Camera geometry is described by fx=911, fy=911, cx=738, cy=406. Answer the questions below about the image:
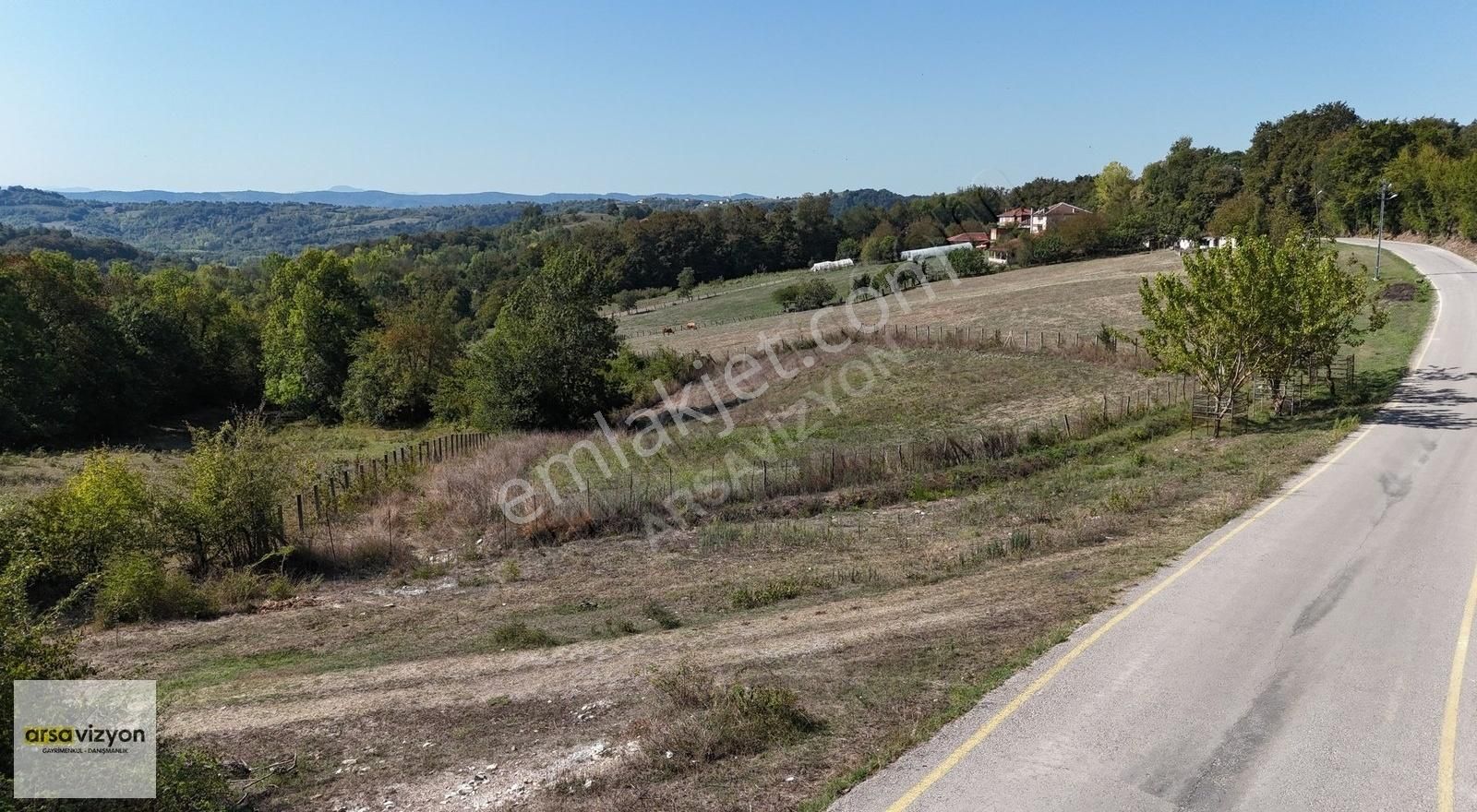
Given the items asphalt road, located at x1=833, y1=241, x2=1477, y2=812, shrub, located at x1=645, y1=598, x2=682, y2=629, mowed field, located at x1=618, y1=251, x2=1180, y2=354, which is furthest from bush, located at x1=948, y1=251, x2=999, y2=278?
shrub, located at x1=645, y1=598, x2=682, y2=629

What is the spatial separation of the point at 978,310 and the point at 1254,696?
60.3 metres

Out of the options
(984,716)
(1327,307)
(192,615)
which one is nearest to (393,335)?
(192,615)

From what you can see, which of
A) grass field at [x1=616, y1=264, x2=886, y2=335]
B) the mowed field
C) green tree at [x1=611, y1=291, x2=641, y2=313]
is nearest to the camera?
the mowed field

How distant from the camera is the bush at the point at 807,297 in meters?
85.2

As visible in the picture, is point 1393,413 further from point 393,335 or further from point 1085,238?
point 1085,238

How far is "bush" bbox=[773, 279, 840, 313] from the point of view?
8525cm

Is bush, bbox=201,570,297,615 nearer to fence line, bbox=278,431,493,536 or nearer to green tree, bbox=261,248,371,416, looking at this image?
fence line, bbox=278,431,493,536

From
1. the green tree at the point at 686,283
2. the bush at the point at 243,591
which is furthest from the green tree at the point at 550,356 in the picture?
the green tree at the point at 686,283

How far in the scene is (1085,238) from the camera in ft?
323

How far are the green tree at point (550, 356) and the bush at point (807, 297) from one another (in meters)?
41.7

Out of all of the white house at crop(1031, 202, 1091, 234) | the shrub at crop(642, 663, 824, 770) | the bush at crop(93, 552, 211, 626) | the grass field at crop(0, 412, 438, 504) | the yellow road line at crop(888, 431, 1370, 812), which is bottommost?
the grass field at crop(0, 412, 438, 504)

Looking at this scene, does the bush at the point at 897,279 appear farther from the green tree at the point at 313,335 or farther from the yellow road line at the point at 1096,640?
the yellow road line at the point at 1096,640

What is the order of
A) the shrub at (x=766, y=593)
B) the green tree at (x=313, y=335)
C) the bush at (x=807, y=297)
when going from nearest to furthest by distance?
the shrub at (x=766, y=593) → the green tree at (x=313, y=335) → the bush at (x=807, y=297)

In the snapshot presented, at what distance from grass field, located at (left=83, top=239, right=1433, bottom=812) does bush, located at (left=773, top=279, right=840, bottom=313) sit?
2293 inches
